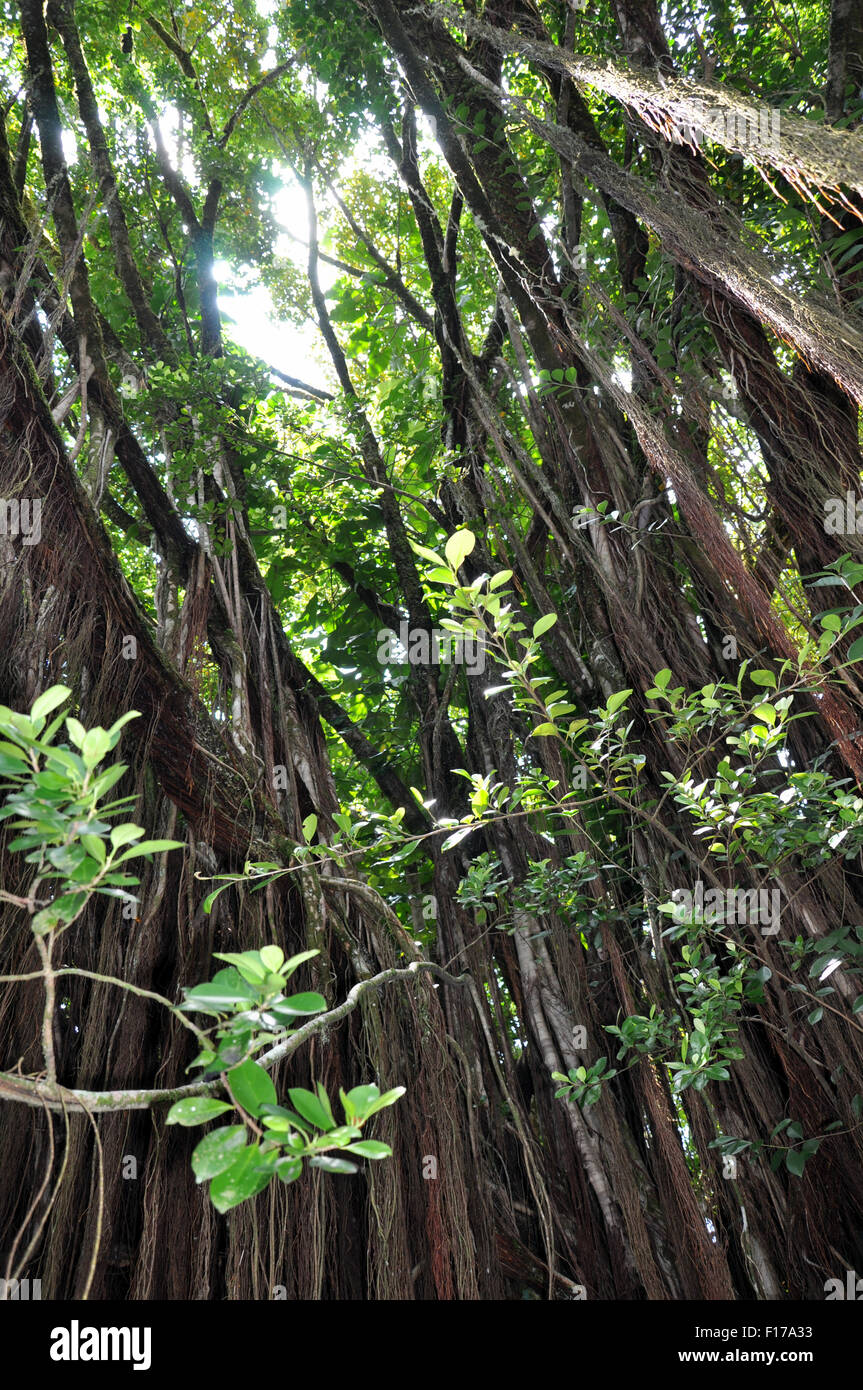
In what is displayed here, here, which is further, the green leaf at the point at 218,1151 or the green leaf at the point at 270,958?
the green leaf at the point at 270,958

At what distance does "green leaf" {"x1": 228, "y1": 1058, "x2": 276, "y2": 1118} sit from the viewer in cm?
72

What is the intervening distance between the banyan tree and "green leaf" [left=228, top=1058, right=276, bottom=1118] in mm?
197

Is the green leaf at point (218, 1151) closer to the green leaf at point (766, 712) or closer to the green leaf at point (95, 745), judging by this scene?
the green leaf at point (95, 745)

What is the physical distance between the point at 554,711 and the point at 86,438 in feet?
5.38

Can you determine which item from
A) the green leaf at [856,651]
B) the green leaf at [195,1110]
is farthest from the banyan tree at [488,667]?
the green leaf at [195,1110]

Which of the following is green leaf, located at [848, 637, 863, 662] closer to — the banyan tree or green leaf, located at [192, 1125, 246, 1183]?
the banyan tree

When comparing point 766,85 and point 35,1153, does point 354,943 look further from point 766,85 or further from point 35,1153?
point 766,85

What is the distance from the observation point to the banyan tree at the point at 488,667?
1634 mm

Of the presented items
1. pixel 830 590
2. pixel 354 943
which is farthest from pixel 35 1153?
pixel 830 590

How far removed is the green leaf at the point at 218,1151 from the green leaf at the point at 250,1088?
0.8 inches

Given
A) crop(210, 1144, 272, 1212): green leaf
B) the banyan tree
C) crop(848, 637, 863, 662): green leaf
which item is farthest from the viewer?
the banyan tree

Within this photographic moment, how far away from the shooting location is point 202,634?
91.2 inches

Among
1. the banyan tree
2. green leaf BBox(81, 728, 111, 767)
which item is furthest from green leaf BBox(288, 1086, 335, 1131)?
green leaf BBox(81, 728, 111, 767)

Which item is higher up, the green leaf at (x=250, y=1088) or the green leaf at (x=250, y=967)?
the green leaf at (x=250, y=967)
